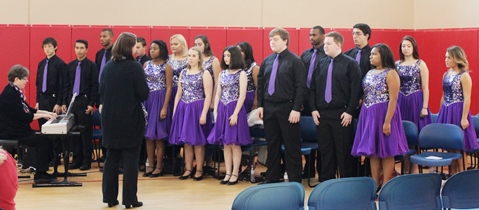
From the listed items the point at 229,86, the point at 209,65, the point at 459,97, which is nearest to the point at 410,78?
the point at 459,97

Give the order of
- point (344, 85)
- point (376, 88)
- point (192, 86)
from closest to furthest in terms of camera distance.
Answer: point (376, 88) → point (344, 85) → point (192, 86)

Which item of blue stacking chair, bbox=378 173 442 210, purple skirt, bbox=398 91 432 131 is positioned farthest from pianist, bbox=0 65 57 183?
blue stacking chair, bbox=378 173 442 210

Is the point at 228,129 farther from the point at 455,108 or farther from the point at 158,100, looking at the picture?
the point at 455,108

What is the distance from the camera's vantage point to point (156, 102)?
8.73 metres

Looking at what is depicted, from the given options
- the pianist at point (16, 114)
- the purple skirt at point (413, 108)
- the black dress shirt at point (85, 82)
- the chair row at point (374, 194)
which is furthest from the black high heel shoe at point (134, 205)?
the purple skirt at point (413, 108)

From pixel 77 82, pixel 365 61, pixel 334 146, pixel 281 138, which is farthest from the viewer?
pixel 77 82

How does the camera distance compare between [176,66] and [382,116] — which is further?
[176,66]

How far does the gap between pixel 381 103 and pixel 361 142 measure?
0.45 meters

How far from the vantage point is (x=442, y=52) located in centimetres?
1195

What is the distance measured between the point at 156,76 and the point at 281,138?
187 cm

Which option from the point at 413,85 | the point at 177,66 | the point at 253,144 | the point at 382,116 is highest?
the point at 177,66

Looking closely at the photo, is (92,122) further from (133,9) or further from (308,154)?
(308,154)

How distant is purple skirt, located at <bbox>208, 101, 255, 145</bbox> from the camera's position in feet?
26.8

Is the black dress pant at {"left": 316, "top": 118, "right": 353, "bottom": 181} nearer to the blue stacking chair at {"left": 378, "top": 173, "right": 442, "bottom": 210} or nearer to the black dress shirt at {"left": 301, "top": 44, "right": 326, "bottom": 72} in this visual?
the black dress shirt at {"left": 301, "top": 44, "right": 326, "bottom": 72}
